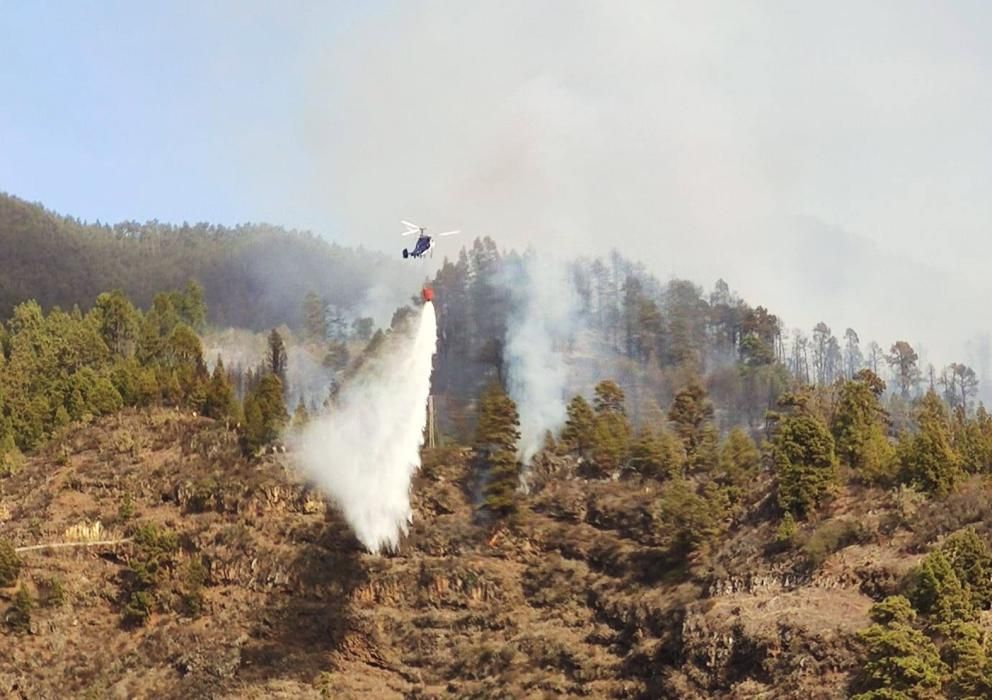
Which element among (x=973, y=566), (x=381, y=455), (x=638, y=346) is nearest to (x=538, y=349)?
(x=638, y=346)

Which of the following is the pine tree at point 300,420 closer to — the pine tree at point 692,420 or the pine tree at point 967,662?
the pine tree at point 692,420

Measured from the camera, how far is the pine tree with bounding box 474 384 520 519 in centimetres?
9106

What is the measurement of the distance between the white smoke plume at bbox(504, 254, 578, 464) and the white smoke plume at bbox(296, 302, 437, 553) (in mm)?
14588

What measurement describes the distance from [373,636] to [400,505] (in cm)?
1158

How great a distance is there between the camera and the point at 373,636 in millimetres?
83062

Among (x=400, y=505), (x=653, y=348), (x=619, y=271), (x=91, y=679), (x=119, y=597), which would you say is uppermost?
(x=619, y=271)

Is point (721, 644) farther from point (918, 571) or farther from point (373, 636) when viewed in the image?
point (373, 636)

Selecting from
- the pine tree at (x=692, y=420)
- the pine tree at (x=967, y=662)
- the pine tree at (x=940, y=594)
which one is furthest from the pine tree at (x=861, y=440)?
the pine tree at (x=967, y=662)

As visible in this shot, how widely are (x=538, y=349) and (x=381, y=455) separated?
55200 millimetres

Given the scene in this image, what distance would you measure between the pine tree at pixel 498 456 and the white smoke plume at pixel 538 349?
669 centimetres

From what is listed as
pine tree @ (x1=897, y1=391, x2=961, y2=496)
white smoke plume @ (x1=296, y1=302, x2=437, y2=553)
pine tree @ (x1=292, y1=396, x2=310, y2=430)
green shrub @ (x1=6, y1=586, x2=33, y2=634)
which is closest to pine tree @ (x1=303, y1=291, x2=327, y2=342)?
pine tree @ (x1=292, y1=396, x2=310, y2=430)

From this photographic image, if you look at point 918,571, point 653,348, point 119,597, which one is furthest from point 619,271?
point 918,571

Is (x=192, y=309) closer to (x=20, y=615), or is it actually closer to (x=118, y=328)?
(x=118, y=328)

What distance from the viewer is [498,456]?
301 feet
